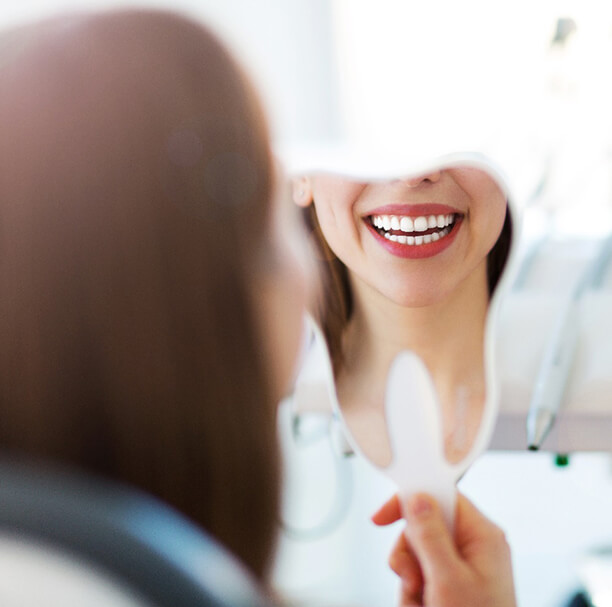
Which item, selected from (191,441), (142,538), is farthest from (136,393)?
(142,538)

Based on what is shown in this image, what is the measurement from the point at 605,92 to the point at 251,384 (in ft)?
1.29

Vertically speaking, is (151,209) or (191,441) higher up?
(151,209)

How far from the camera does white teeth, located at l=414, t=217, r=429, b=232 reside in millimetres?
495

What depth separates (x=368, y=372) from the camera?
1.80 ft

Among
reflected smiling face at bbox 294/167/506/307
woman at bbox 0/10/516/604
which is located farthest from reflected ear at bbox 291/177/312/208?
woman at bbox 0/10/516/604

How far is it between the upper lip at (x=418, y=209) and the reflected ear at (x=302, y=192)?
0.06 meters

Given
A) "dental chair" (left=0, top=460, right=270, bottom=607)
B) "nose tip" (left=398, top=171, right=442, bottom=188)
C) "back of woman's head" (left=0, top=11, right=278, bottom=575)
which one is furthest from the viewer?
"nose tip" (left=398, top=171, right=442, bottom=188)

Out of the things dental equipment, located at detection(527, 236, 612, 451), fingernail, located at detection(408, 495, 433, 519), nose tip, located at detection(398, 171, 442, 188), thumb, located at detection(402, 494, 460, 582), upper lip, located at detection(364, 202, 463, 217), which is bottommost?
thumb, located at detection(402, 494, 460, 582)

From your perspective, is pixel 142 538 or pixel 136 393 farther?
pixel 136 393

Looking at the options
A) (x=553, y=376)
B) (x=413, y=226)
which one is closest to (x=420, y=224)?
(x=413, y=226)

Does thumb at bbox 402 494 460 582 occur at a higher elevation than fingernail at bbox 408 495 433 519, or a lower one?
lower

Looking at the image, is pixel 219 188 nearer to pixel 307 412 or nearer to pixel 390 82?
pixel 307 412

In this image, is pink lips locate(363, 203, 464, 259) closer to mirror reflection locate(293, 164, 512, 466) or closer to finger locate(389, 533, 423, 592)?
mirror reflection locate(293, 164, 512, 466)

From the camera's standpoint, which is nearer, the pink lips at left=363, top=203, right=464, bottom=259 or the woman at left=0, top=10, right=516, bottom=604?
the woman at left=0, top=10, right=516, bottom=604
